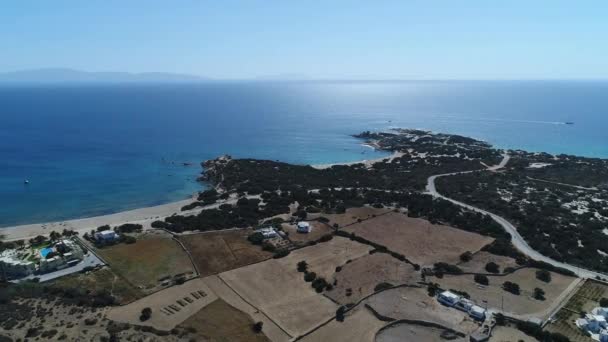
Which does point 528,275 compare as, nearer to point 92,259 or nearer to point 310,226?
point 310,226

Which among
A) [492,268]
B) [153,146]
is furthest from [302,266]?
[153,146]

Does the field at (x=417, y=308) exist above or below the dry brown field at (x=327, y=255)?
above

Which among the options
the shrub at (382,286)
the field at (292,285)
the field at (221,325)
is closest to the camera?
the field at (221,325)

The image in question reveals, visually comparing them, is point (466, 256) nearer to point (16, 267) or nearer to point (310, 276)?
point (310, 276)

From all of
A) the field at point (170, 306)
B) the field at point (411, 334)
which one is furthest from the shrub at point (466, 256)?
the field at point (170, 306)

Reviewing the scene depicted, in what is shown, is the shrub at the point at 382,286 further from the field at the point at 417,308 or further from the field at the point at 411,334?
the field at the point at 411,334

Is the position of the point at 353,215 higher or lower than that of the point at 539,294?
lower
